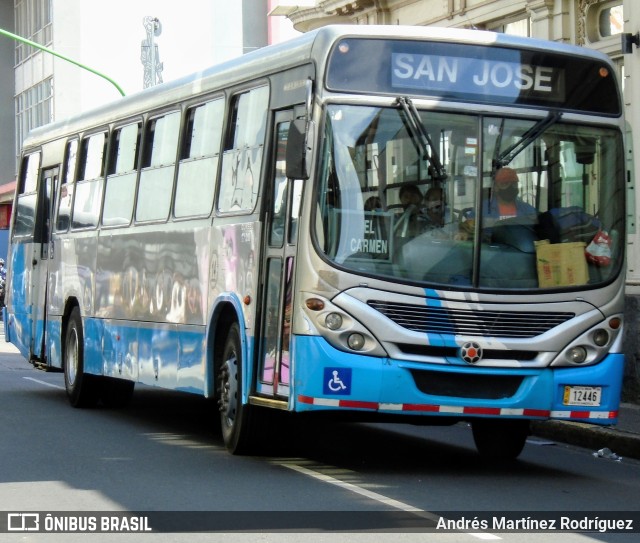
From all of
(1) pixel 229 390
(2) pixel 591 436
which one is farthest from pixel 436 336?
(2) pixel 591 436

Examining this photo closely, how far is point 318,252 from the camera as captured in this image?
10.3 meters

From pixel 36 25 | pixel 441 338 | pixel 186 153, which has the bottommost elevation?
pixel 441 338

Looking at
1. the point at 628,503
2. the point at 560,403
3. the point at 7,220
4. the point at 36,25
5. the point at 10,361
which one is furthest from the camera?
the point at 7,220

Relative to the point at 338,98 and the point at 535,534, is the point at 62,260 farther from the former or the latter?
the point at 535,534

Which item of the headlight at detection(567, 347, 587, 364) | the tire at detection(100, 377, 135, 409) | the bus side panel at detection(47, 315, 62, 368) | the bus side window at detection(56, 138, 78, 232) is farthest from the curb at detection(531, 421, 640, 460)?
the bus side window at detection(56, 138, 78, 232)

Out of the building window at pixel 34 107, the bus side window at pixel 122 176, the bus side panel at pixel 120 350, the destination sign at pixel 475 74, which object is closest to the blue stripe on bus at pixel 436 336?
the destination sign at pixel 475 74

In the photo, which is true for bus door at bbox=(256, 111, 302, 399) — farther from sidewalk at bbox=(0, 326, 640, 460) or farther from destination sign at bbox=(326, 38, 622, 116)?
sidewalk at bbox=(0, 326, 640, 460)

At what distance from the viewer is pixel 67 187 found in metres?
17.4

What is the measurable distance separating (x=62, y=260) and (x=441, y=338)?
7.78 metres

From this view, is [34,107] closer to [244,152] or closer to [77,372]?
[77,372]

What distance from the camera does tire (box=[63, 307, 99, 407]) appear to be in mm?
16172

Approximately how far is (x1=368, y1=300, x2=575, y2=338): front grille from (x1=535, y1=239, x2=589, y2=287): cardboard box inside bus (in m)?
0.24

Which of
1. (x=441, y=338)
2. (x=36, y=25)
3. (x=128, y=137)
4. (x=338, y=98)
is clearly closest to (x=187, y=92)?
(x=128, y=137)

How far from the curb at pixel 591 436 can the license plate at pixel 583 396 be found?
215 cm
